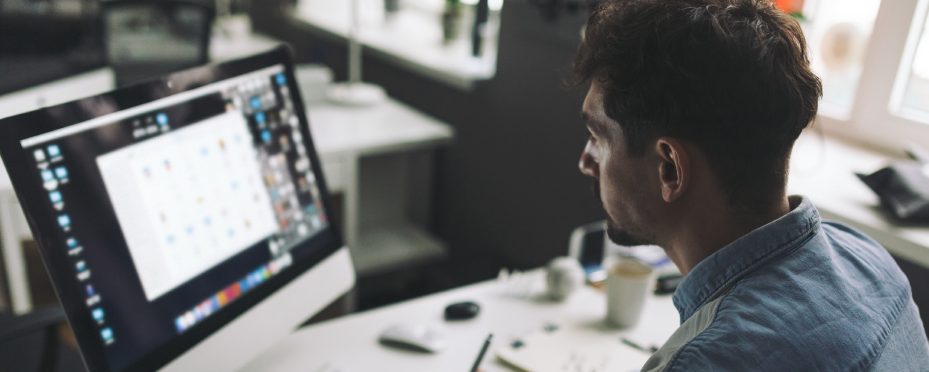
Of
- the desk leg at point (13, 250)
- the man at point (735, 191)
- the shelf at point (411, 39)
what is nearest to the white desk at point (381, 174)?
the shelf at point (411, 39)

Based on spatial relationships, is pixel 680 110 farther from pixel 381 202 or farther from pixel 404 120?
pixel 381 202

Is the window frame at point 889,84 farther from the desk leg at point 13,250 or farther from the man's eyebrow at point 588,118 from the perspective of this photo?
the desk leg at point 13,250

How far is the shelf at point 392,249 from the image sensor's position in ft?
8.05

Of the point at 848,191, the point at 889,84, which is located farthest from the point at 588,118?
the point at 889,84

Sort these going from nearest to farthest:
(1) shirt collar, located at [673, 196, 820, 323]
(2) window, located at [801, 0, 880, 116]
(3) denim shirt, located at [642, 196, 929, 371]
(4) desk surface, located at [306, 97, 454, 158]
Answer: (3) denim shirt, located at [642, 196, 929, 371] → (1) shirt collar, located at [673, 196, 820, 323] → (2) window, located at [801, 0, 880, 116] → (4) desk surface, located at [306, 97, 454, 158]

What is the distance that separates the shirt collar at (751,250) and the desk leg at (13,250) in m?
1.54

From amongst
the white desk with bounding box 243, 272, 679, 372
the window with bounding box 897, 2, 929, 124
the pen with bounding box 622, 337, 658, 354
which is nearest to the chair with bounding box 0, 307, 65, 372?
the white desk with bounding box 243, 272, 679, 372

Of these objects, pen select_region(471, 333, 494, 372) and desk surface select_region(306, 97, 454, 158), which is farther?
desk surface select_region(306, 97, 454, 158)

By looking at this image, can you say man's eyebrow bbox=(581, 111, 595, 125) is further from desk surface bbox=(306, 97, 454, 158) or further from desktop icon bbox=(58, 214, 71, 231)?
desk surface bbox=(306, 97, 454, 158)

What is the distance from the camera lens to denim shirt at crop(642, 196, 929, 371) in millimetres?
708

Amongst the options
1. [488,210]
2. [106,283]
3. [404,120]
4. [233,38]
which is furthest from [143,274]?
[233,38]

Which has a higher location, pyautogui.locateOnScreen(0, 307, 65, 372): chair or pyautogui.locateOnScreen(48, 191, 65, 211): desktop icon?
pyautogui.locateOnScreen(48, 191, 65, 211): desktop icon

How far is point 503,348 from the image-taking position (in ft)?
3.84

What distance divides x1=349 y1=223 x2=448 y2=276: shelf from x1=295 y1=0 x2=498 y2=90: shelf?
1.76 feet
